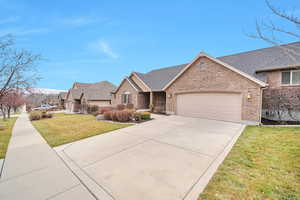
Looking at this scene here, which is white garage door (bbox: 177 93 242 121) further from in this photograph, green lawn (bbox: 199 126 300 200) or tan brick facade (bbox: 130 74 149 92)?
tan brick facade (bbox: 130 74 149 92)

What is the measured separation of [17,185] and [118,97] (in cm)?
1648

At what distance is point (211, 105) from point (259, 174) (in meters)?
7.54

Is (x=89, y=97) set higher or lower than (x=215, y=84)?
lower

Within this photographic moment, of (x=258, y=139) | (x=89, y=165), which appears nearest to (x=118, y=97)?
(x=89, y=165)

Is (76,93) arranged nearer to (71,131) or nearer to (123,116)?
(123,116)

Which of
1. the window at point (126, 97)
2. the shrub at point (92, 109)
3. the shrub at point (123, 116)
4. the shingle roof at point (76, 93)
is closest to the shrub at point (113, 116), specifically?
the shrub at point (123, 116)

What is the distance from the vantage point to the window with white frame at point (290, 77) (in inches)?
351

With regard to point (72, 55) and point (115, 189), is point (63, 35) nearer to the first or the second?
point (72, 55)

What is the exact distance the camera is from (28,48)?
9828mm

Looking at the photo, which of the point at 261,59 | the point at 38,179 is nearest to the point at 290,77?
the point at 261,59

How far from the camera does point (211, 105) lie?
9992 mm

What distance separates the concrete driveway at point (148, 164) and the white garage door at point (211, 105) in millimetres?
3864

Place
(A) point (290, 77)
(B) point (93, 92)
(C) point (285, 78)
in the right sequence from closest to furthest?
(A) point (290, 77)
(C) point (285, 78)
(B) point (93, 92)

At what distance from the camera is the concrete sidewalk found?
2510 millimetres
